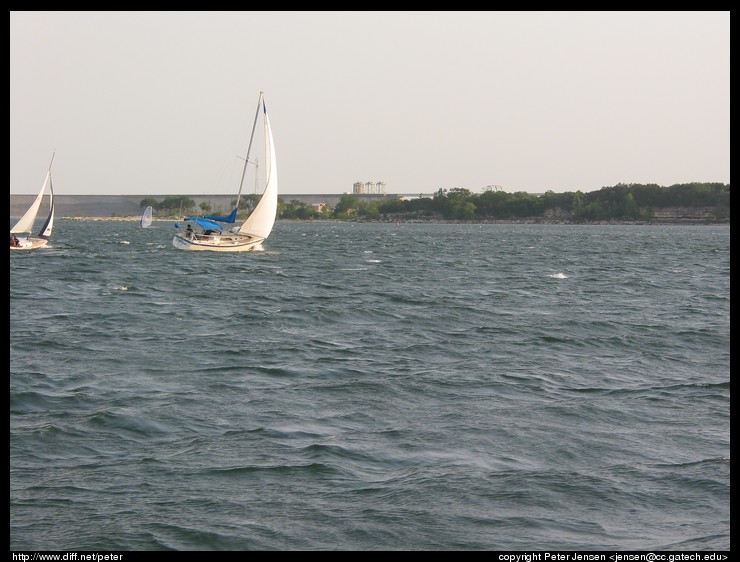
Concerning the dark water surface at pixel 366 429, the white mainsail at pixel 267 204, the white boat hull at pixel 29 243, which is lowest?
the dark water surface at pixel 366 429

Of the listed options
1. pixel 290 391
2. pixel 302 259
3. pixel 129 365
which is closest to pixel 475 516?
pixel 290 391

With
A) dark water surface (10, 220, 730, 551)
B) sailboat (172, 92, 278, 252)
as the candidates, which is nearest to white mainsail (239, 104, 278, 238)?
sailboat (172, 92, 278, 252)

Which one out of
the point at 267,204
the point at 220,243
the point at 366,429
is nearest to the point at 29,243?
the point at 220,243

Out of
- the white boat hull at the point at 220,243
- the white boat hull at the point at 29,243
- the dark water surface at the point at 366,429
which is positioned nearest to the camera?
the dark water surface at the point at 366,429

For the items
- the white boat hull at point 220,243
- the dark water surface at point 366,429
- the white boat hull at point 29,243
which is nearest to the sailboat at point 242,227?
the white boat hull at point 220,243

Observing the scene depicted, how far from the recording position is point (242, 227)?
7056 centimetres

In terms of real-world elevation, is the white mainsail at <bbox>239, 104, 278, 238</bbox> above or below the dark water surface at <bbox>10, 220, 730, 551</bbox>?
above

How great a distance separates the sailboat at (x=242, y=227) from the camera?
69.0 m

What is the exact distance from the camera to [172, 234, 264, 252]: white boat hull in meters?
69.0

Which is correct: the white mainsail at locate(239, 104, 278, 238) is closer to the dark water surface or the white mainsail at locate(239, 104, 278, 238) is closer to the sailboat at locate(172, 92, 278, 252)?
the sailboat at locate(172, 92, 278, 252)

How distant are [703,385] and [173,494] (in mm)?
11517

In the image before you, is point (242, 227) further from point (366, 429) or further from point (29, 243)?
point (366, 429)

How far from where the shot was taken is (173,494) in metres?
12.2

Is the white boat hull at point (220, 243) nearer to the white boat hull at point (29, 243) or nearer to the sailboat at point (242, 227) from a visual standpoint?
the sailboat at point (242, 227)
